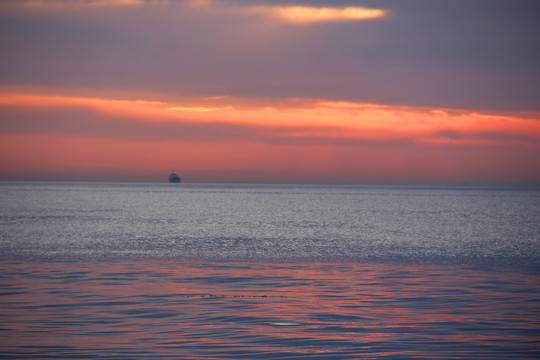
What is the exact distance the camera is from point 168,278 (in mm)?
21047

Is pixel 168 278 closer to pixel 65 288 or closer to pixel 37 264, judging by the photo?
pixel 65 288

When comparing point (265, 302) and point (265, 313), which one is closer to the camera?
point (265, 313)

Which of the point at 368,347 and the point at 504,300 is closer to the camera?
the point at 368,347

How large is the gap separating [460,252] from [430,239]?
8080 millimetres

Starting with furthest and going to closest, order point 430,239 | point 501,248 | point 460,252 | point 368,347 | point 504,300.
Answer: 1. point 430,239
2. point 501,248
3. point 460,252
4. point 504,300
5. point 368,347

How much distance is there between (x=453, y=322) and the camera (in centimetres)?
1445

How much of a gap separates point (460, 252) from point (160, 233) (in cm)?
1987

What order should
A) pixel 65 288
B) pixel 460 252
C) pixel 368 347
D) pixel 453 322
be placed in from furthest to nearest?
pixel 460 252, pixel 65 288, pixel 453 322, pixel 368 347

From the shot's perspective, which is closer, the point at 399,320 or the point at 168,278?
the point at 399,320

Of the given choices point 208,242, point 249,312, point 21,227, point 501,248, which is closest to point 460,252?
point 501,248

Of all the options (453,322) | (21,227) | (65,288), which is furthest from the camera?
(21,227)

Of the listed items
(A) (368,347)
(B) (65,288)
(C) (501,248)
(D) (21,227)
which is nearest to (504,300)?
(A) (368,347)

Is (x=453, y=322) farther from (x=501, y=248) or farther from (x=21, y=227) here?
(x=21, y=227)

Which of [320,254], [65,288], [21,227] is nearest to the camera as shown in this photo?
[65,288]
